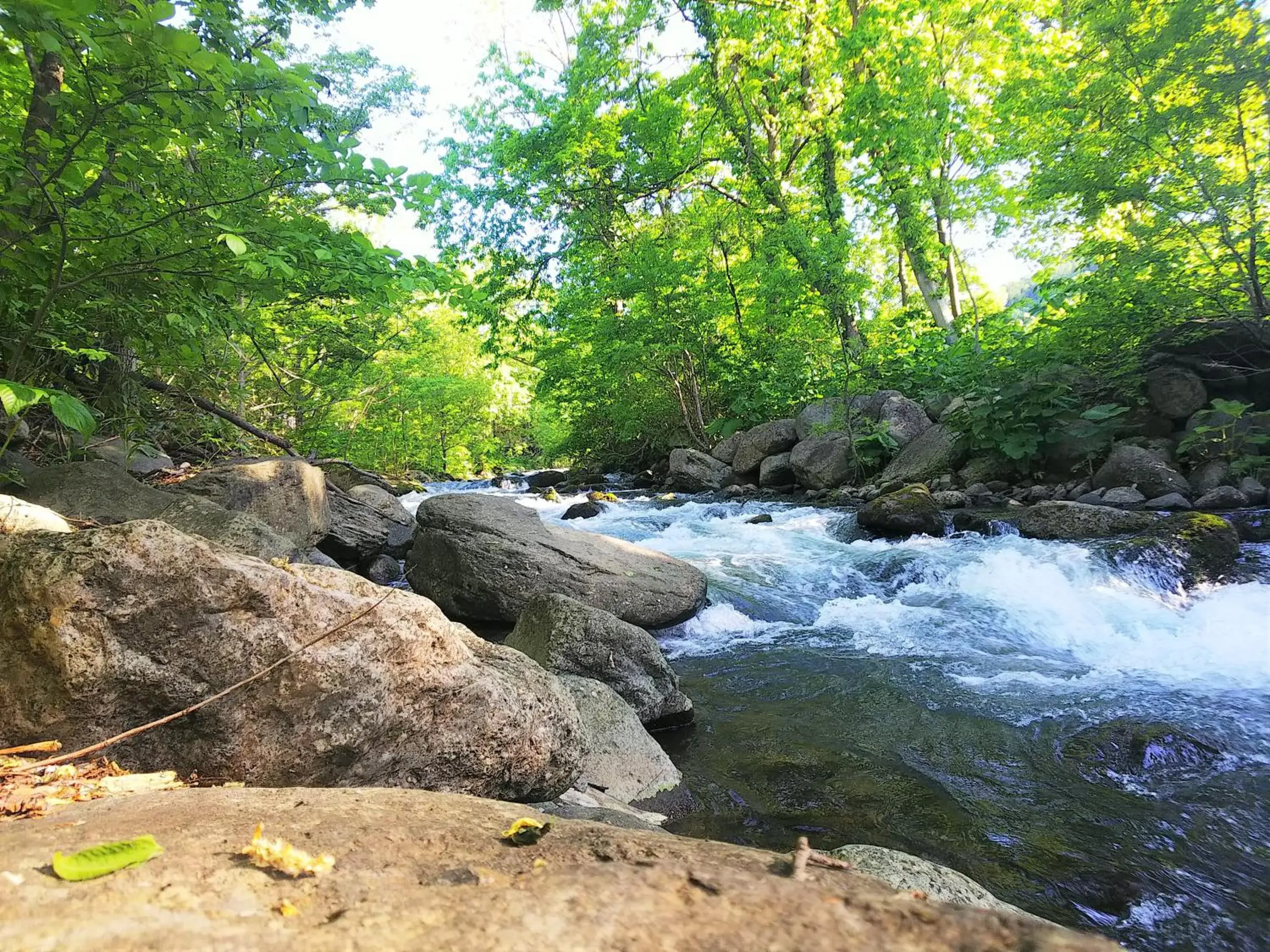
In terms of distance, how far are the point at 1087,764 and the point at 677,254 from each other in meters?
15.6

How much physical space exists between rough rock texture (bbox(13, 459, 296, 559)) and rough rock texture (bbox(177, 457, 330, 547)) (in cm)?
103

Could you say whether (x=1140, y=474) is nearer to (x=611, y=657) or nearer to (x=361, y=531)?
(x=611, y=657)

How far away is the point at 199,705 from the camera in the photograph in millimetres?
2061

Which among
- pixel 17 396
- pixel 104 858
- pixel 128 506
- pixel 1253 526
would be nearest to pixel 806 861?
pixel 104 858

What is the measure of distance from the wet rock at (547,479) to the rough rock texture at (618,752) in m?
16.4

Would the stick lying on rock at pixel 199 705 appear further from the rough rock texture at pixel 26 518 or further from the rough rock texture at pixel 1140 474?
the rough rock texture at pixel 1140 474

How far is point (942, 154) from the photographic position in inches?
613

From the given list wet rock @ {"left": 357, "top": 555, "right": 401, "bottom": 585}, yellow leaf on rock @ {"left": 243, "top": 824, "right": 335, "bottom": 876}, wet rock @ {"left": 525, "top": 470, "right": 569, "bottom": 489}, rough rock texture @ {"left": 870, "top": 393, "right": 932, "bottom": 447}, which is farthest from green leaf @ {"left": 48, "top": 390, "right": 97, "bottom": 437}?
wet rock @ {"left": 525, "top": 470, "right": 569, "bottom": 489}

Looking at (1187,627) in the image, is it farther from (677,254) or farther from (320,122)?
(677,254)

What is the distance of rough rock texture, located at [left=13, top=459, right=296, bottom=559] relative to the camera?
16.2 feet

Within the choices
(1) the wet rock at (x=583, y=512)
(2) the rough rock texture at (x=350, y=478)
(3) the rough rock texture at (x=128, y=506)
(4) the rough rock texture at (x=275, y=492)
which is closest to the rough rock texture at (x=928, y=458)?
(1) the wet rock at (x=583, y=512)

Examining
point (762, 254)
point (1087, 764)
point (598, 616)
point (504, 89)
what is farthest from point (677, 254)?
point (1087, 764)

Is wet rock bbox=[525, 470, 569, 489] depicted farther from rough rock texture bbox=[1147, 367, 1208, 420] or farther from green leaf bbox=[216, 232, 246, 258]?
green leaf bbox=[216, 232, 246, 258]

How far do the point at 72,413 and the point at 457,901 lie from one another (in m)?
2.44
